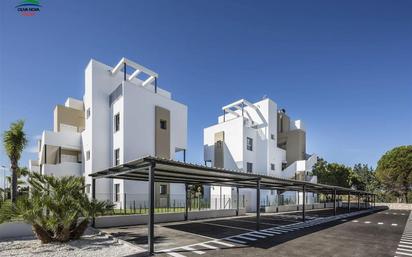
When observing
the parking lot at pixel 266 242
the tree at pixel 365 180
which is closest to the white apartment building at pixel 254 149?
the parking lot at pixel 266 242

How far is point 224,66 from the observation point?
2233cm

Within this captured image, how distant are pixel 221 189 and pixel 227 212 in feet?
27.7

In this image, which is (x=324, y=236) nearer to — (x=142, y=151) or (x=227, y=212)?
(x=227, y=212)

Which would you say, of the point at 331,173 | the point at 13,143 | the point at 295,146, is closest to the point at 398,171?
the point at 331,173

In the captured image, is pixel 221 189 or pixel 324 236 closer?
pixel 324 236

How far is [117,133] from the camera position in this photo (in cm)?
2483

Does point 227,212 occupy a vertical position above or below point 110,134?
below

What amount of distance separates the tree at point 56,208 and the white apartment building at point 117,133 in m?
11.6

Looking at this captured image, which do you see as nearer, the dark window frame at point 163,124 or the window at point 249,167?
the dark window frame at point 163,124

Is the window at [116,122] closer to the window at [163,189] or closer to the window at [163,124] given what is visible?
the window at [163,124]

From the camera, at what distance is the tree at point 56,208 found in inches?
412

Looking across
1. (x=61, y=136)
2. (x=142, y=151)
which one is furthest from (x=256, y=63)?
(x=61, y=136)

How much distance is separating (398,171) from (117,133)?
49160 millimetres

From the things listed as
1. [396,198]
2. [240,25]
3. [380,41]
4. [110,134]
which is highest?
[240,25]
